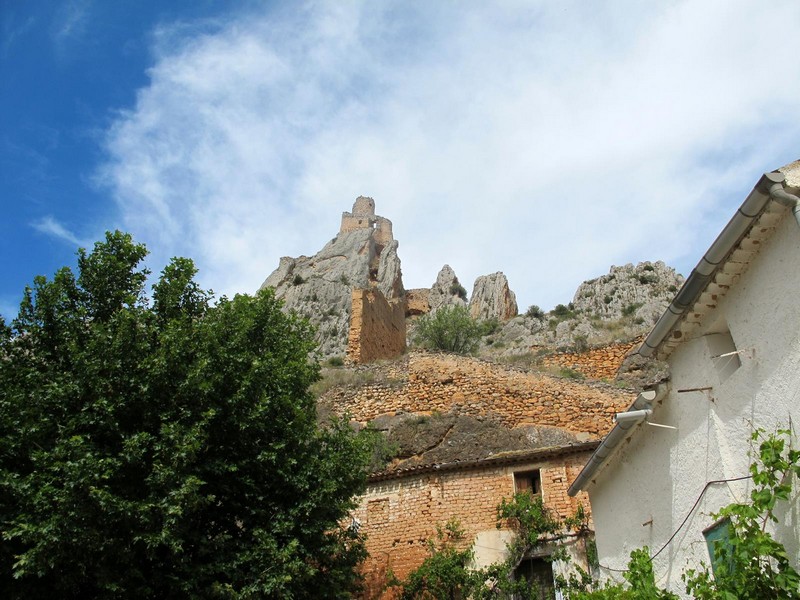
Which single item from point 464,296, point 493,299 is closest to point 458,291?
point 464,296

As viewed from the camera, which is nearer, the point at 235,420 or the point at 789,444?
the point at 789,444

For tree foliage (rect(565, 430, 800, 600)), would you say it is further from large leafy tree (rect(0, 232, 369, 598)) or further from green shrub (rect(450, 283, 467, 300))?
green shrub (rect(450, 283, 467, 300))

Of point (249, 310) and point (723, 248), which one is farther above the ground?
point (249, 310)

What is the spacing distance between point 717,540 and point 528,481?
10.5 metres

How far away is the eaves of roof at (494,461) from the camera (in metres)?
16.6

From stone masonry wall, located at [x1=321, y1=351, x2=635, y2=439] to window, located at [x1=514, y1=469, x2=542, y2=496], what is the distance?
4.59 metres

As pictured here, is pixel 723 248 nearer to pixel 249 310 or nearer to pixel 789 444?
pixel 789 444

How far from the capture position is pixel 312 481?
472 inches

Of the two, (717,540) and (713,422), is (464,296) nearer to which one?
(713,422)

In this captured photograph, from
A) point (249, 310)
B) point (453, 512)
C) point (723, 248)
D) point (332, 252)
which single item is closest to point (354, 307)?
point (453, 512)

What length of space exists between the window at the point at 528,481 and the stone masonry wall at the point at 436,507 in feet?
0.47

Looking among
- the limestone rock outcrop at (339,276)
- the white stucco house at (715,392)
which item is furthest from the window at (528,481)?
the limestone rock outcrop at (339,276)

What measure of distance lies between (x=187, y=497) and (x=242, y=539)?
5.41 feet

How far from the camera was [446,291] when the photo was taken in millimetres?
69438
